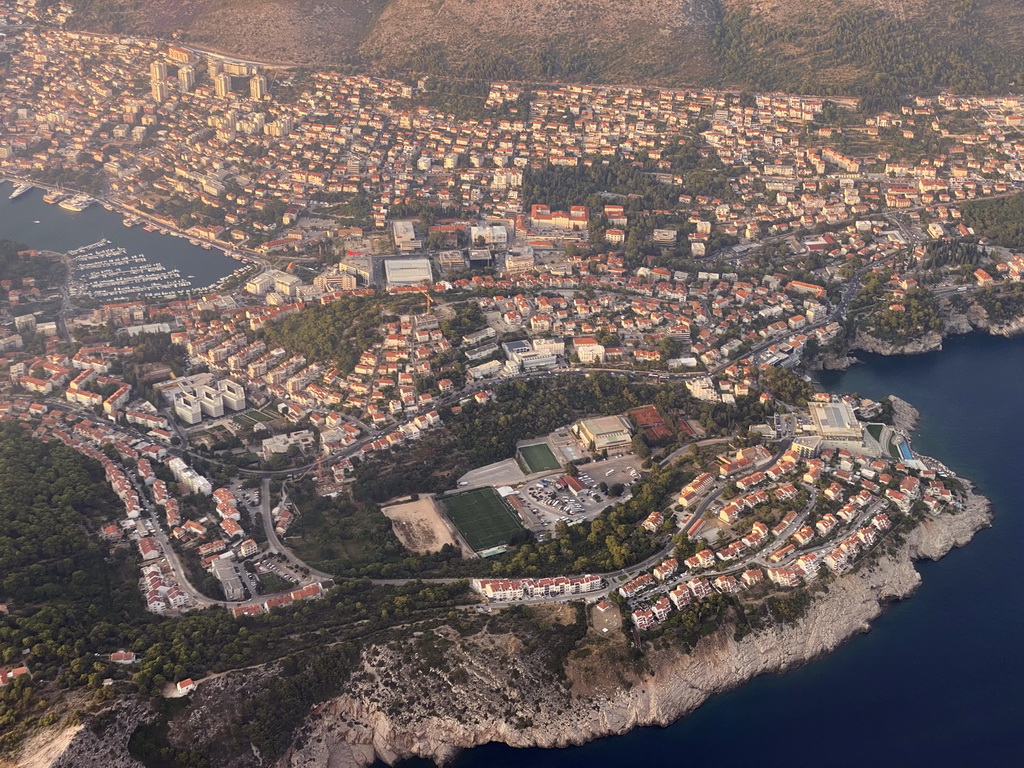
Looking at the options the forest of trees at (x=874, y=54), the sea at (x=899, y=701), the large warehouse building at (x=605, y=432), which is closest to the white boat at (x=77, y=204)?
the large warehouse building at (x=605, y=432)

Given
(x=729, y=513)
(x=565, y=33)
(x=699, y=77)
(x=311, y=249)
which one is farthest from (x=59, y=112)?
(x=729, y=513)

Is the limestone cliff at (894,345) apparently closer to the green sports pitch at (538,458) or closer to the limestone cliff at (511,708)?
the green sports pitch at (538,458)

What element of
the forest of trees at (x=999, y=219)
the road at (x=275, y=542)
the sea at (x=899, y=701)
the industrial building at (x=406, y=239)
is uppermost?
the forest of trees at (x=999, y=219)

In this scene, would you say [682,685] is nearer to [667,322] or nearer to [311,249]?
[667,322]

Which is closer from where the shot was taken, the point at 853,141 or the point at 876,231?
the point at 876,231

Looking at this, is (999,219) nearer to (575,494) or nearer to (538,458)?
(538,458)

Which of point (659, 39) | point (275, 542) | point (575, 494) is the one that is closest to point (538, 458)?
point (575, 494)
